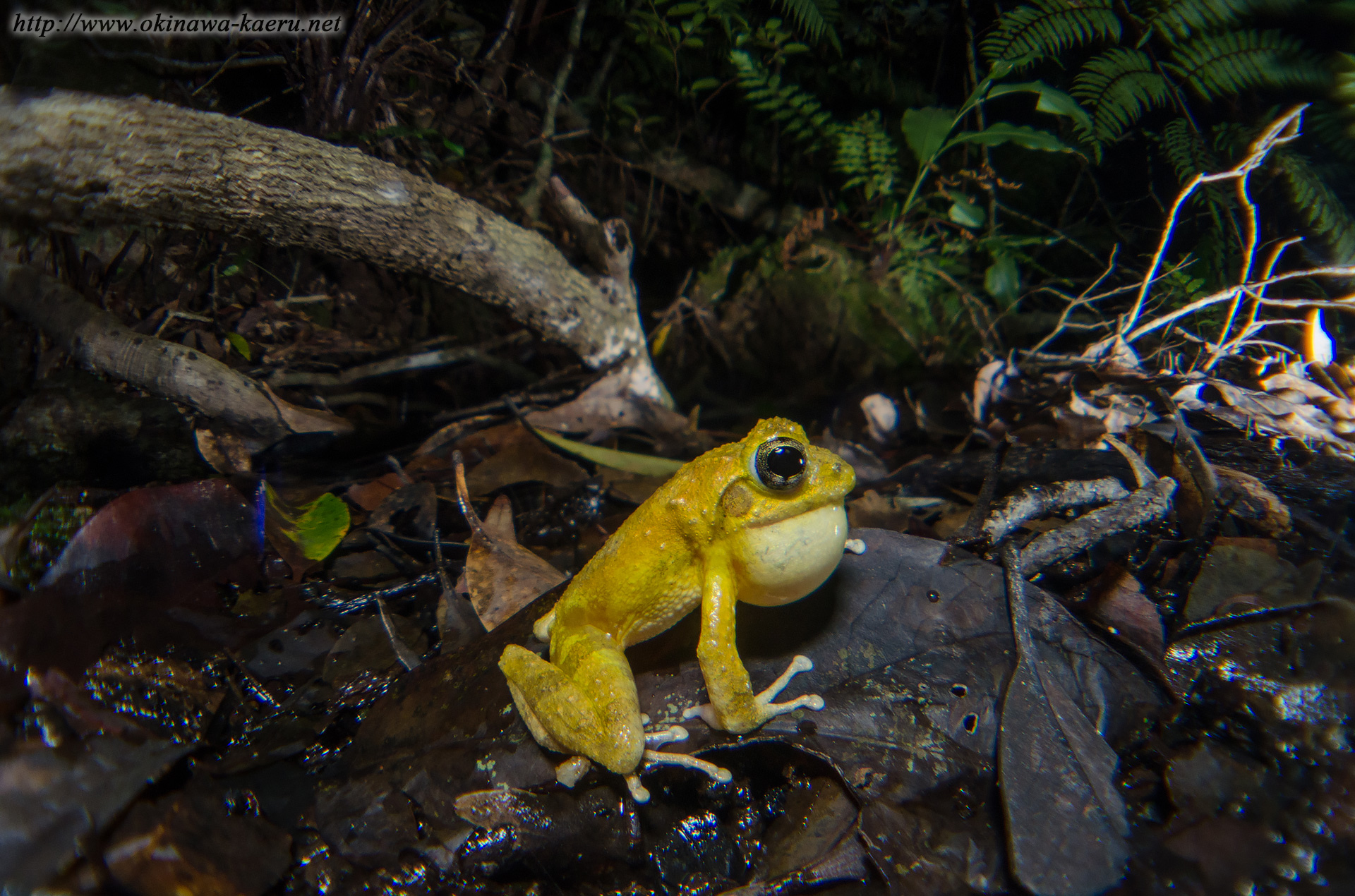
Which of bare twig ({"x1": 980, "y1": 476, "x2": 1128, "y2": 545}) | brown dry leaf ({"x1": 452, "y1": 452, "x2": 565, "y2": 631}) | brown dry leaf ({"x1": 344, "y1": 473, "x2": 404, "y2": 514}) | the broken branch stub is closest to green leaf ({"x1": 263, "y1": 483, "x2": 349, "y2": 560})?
brown dry leaf ({"x1": 344, "y1": 473, "x2": 404, "y2": 514})

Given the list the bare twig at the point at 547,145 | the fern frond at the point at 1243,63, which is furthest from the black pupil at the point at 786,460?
the bare twig at the point at 547,145

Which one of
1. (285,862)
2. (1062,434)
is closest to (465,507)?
(285,862)

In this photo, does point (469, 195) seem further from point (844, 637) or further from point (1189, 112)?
point (1189, 112)

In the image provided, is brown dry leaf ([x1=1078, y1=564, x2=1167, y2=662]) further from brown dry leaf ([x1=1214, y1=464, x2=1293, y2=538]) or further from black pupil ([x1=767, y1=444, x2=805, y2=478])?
black pupil ([x1=767, y1=444, x2=805, y2=478])

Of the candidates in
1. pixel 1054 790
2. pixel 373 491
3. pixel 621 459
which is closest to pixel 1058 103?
pixel 621 459

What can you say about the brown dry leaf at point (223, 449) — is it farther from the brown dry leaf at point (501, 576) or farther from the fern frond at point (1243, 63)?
the fern frond at point (1243, 63)

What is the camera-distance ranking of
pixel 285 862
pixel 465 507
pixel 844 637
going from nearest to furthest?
pixel 285 862, pixel 844 637, pixel 465 507

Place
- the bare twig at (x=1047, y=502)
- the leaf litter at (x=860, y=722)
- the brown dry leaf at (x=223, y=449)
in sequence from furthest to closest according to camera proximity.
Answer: the brown dry leaf at (x=223, y=449), the bare twig at (x=1047, y=502), the leaf litter at (x=860, y=722)
